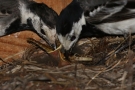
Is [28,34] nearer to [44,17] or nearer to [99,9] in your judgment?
[44,17]

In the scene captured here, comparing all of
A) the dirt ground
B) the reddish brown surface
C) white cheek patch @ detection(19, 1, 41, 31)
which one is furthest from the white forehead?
white cheek patch @ detection(19, 1, 41, 31)

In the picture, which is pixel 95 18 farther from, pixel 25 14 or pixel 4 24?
pixel 4 24

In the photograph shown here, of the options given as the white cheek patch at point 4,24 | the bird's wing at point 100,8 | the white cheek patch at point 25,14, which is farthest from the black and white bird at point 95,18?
the white cheek patch at point 4,24

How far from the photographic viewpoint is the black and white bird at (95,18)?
4059mm

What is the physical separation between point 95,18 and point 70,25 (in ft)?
0.78

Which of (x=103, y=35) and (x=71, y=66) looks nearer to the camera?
(x=71, y=66)

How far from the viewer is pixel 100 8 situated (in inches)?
162

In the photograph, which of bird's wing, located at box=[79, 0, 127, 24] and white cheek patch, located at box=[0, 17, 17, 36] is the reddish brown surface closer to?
white cheek patch, located at box=[0, 17, 17, 36]

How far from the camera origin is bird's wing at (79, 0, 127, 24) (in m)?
4.07

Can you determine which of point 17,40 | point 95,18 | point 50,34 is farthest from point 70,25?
point 17,40

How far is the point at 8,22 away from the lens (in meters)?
4.61

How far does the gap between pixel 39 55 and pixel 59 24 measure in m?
0.55

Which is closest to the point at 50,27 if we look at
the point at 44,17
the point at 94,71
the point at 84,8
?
the point at 44,17

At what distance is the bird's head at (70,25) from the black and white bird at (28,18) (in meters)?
0.24
